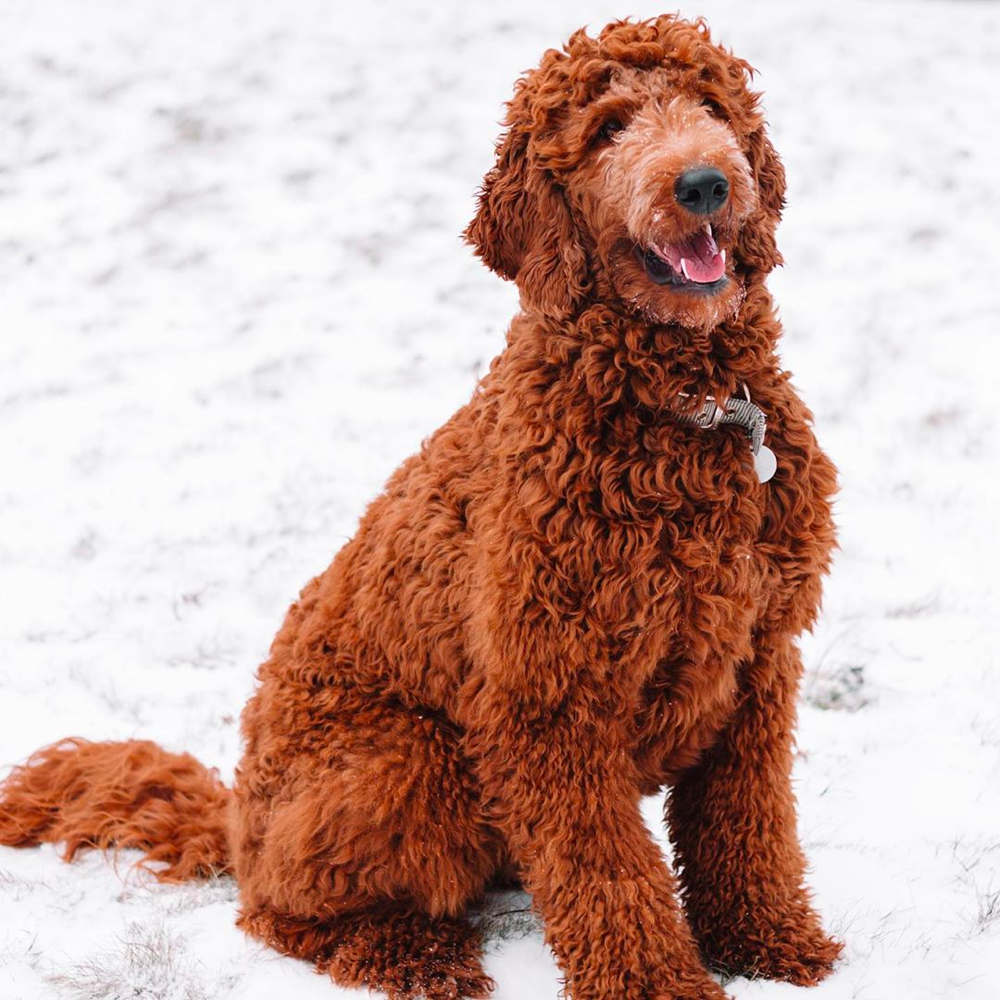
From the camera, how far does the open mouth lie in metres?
2.68

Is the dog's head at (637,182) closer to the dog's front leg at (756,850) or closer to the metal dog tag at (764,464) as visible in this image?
the metal dog tag at (764,464)

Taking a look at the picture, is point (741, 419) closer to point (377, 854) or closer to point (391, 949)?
point (377, 854)

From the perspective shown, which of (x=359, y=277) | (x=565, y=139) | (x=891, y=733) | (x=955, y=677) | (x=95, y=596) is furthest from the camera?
(x=359, y=277)

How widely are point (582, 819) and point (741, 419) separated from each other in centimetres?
105

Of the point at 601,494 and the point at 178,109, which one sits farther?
the point at 178,109

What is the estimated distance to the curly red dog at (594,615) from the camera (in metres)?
2.81

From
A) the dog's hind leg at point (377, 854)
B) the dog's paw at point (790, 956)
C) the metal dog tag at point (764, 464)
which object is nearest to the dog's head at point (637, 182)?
the metal dog tag at point (764, 464)

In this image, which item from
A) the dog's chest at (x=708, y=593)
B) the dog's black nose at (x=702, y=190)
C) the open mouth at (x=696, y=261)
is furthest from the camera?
the dog's chest at (x=708, y=593)

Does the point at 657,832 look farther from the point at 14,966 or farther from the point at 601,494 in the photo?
the point at 14,966

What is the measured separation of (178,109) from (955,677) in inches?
346

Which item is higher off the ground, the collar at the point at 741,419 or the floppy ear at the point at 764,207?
the floppy ear at the point at 764,207

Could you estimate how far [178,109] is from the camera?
35.3ft

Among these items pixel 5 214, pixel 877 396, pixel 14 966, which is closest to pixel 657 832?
pixel 14 966

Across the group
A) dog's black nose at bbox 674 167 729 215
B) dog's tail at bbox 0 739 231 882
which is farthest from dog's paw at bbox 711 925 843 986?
dog's black nose at bbox 674 167 729 215
